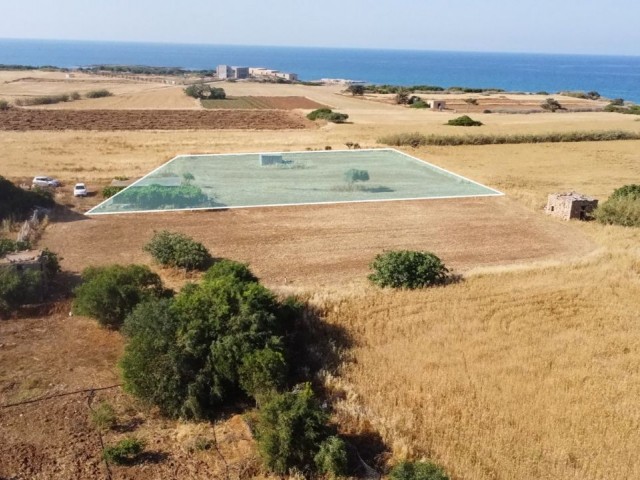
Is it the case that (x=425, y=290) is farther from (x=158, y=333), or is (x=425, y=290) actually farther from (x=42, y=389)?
(x=42, y=389)

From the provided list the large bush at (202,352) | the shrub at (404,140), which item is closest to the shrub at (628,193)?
the shrub at (404,140)

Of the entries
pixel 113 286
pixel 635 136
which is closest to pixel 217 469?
pixel 113 286

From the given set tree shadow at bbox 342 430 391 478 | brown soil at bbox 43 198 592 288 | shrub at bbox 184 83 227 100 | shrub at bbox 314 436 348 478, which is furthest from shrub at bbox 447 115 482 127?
shrub at bbox 314 436 348 478

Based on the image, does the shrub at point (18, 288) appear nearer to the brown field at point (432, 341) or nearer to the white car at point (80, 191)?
the brown field at point (432, 341)

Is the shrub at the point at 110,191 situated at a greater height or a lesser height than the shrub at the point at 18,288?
greater

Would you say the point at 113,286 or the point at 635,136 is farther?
the point at 635,136

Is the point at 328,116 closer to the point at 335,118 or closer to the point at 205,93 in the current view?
the point at 335,118
